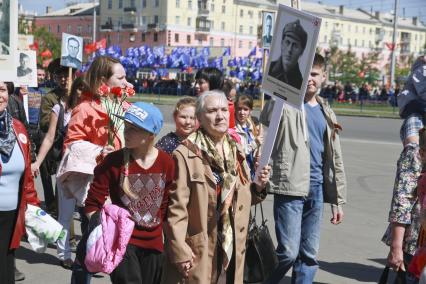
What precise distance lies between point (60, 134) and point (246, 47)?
120456 millimetres

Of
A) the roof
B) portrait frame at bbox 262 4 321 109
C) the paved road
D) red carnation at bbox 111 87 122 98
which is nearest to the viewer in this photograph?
portrait frame at bbox 262 4 321 109

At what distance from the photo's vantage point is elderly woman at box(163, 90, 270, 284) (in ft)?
15.0

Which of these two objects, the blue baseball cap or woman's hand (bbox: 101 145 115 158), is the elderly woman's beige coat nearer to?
the blue baseball cap

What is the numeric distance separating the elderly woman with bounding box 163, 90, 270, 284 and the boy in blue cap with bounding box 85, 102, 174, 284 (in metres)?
0.13

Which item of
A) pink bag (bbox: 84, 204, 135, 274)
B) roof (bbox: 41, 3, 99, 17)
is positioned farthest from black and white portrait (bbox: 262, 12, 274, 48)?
roof (bbox: 41, 3, 99, 17)

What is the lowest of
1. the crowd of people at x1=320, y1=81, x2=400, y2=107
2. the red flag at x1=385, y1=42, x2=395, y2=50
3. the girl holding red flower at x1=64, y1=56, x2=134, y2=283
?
the crowd of people at x1=320, y1=81, x2=400, y2=107

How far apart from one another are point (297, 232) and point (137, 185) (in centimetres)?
174

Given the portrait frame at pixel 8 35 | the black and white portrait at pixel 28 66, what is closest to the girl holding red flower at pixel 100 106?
the portrait frame at pixel 8 35

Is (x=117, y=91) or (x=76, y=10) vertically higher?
(x=76, y=10)

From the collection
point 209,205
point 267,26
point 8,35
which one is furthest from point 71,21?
point 209,205

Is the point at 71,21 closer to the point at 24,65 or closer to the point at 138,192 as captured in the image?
the point at 24,65

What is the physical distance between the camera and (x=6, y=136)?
183 inches

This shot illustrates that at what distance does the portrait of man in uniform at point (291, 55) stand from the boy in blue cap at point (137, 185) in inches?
39.5

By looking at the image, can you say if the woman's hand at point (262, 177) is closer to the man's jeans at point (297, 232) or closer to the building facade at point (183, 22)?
the man's jeans at point (297, 232)
